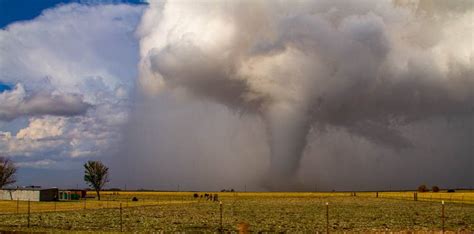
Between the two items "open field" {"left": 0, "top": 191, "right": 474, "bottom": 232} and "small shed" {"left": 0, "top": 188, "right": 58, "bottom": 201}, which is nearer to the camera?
"open field" {"left": 0, "top": 191, "right": 474, "bottom": 232}

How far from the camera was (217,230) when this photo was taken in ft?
159

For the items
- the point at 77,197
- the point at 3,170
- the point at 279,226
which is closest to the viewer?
the point at 279,226

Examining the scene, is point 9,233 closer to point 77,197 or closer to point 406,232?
point 406,232

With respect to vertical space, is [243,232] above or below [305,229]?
above

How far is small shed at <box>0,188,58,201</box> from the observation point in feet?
442

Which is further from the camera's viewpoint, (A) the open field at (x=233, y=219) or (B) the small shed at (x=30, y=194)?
(B) the small shed at (x=30, y=194)

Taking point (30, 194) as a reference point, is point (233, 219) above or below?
above

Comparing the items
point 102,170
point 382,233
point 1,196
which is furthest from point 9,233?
point 102,170

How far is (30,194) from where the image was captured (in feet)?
443

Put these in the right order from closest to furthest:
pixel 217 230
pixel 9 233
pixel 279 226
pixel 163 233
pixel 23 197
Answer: pixel 9 233, pixel 163 233, pixel 217 230, pixel 279 226, pixel 23 197

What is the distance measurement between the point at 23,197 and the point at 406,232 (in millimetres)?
129911

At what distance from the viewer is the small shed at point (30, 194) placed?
5305 inches

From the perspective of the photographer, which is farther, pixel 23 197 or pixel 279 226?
pixel 23 197

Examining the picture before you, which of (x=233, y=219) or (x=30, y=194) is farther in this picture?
(x=30, y=194)
